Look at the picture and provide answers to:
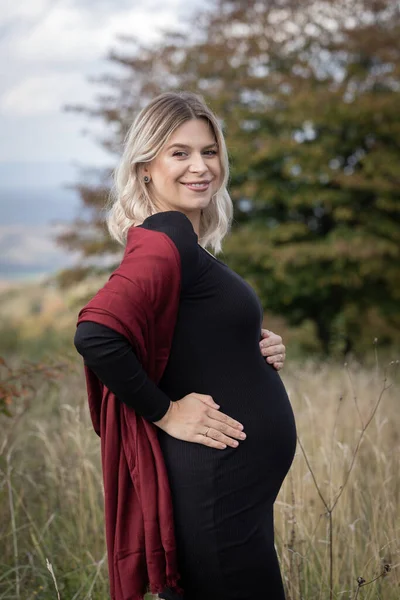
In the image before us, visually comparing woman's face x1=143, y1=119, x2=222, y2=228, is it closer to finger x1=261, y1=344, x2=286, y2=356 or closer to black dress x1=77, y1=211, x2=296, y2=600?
black dress x1=77, y1=211, x2=296, y2=600

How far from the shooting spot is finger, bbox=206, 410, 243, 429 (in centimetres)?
192

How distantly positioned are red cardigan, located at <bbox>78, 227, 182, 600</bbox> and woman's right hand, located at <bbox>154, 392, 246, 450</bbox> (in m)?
0.08

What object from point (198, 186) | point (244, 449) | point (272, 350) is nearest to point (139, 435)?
point (244, 449)

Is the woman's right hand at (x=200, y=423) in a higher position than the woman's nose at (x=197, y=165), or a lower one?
lower

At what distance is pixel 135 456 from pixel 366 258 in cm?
764

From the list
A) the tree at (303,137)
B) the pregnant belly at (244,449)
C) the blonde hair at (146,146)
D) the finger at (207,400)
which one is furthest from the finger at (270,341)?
the tree at (303,137)

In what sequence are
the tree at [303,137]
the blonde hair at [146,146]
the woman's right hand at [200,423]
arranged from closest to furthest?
the woman's right hand at [200,423]
the blonde hair at [146,146]
the tree at [303,137]

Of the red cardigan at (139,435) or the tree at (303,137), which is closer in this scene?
the red cardigan at (139,435)

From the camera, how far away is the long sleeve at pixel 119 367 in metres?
1.80

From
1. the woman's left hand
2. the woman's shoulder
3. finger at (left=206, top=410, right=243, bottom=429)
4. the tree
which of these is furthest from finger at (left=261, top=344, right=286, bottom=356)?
the tree

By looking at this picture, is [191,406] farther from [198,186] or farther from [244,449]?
[198,186]

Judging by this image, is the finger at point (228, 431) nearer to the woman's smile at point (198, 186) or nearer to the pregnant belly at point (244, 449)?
the pregnant belly at point (244, 449)

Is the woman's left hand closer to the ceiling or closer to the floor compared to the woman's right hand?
closer to the ceiling

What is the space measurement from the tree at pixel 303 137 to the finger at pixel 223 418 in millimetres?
7035
